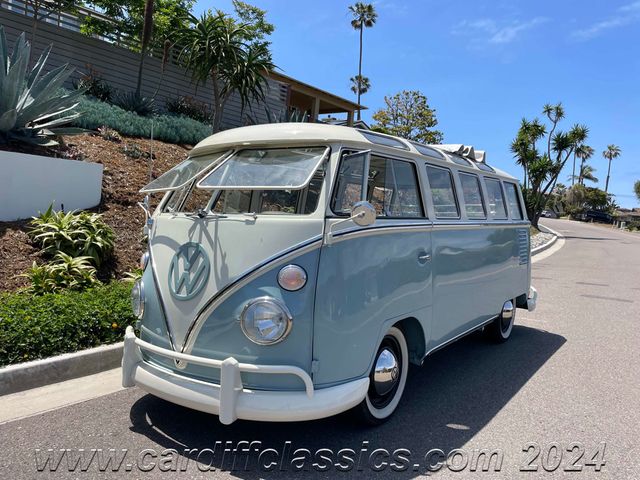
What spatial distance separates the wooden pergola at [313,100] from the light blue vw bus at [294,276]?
60.5ft

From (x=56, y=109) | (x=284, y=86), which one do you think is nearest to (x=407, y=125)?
(x=284, y=86)

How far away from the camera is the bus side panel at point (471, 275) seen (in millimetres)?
4426

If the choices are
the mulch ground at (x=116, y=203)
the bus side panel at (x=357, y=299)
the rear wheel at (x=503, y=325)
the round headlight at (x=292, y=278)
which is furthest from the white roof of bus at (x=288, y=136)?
the rear wheel at (x=503, y=325)

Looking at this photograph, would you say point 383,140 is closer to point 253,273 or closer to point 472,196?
point 253,273

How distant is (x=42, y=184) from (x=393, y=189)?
615 cm

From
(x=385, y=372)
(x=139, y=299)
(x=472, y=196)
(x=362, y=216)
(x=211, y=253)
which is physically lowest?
(x=385, y=372)

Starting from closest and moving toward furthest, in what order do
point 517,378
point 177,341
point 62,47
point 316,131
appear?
point 177,341 → point 316,131 → point 517,378 → point 62,47

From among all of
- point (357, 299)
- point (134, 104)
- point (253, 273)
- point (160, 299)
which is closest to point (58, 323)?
point (160, 299)

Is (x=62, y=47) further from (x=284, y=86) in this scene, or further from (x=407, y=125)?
(x=407, y=125)

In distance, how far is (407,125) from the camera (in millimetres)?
38312

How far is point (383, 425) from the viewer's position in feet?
12.6

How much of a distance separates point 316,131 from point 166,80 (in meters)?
14.6

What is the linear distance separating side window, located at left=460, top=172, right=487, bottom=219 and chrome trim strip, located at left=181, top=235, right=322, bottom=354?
2.36 meters

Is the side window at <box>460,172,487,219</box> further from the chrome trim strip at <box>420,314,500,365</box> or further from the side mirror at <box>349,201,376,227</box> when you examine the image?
the side mirror at <box>349,201,376,227</box>
